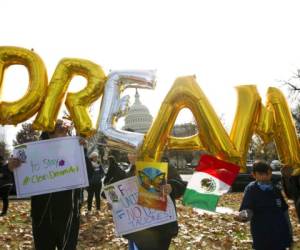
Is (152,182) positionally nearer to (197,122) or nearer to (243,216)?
(197,122)

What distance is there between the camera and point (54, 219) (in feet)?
11.9

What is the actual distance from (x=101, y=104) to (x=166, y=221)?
1.21 m

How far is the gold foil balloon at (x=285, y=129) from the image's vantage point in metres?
3.69

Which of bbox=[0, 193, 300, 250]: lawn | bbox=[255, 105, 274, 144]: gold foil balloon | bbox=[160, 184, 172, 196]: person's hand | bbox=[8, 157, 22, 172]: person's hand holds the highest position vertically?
bbox=[255, 105, 274, 144]: gold foil balloon

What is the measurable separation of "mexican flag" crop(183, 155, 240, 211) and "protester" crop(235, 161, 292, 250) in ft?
1.90

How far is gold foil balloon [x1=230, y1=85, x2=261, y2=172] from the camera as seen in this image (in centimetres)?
360

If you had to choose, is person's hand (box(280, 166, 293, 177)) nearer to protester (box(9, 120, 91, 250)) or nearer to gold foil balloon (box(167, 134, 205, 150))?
gold foil balloon (box(167, 134, 205, 150))

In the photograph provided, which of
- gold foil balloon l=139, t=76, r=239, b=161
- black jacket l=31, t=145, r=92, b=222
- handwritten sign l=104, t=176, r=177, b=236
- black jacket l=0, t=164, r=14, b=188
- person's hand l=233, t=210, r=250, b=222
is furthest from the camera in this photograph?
black jacket l=0, t=164, r=14, b=188

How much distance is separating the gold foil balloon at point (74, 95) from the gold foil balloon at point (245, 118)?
1242mm

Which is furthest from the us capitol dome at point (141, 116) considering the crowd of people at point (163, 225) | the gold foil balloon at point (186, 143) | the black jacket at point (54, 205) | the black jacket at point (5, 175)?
the black jacket at point (5, 175)

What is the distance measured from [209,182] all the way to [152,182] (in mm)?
501

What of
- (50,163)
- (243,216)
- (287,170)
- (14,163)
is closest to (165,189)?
(243,216)

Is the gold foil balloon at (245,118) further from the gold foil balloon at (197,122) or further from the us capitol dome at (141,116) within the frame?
the us capitol dome at (141,116)

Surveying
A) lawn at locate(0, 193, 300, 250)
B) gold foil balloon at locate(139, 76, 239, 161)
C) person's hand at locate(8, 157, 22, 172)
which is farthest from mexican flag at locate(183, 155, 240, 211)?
lawn at locate(0, 193, 300, 250)
